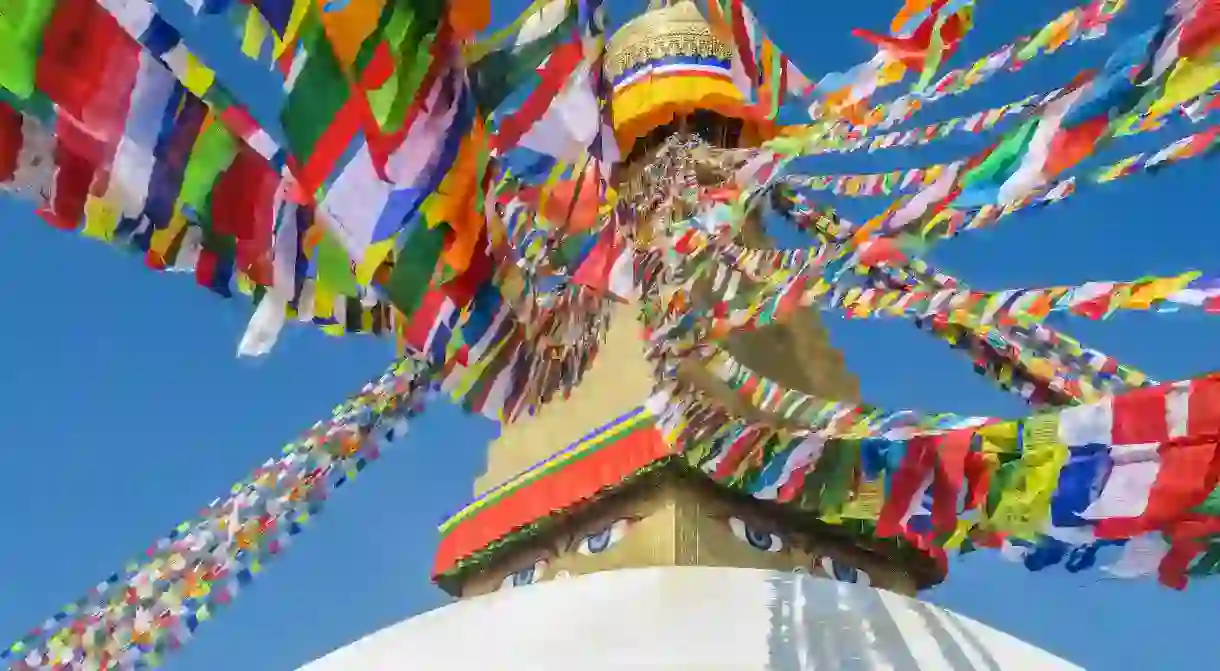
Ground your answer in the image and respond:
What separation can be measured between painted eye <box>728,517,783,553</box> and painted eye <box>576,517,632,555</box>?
1.55 ft

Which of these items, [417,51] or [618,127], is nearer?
[417,51]

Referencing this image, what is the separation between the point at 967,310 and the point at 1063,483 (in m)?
0.50

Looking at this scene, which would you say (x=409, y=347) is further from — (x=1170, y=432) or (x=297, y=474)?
(x=297, y=474)

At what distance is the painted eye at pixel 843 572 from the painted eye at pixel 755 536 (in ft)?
1.05

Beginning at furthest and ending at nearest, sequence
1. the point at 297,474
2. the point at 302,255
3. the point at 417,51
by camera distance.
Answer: the point at 297,474 → the point at 302,255 → the point at 417,51

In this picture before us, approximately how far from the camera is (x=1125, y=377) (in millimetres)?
4703

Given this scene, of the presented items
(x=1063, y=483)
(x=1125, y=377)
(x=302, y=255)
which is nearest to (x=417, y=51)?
(x=302, y=255)

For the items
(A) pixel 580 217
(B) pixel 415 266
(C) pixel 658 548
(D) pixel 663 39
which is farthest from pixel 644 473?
(D) pixel 663 39

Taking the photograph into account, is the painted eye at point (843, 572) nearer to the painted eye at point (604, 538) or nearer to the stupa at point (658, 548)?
the stupa at point (658, 548)

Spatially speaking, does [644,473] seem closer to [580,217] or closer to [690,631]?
[690,631]

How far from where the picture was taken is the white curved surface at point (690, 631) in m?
3.50

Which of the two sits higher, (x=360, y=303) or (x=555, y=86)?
(x=555, y=86)

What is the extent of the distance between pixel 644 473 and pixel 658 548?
32 cm

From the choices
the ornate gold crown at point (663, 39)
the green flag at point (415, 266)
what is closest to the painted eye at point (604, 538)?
the green flag at point (415, 266)
